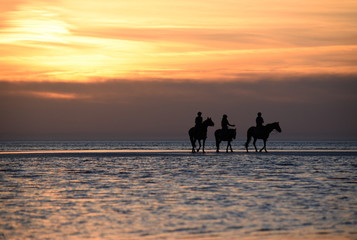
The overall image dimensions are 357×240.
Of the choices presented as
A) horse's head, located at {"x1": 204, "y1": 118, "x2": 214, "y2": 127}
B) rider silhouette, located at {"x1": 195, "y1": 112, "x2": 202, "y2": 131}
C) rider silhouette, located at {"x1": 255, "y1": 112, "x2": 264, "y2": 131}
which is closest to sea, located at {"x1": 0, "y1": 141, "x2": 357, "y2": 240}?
rider silhouette, located at {"x1": 195, "y1": 112, "x2": 202, "y2": 131}

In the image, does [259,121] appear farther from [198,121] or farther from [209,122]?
[198,121]

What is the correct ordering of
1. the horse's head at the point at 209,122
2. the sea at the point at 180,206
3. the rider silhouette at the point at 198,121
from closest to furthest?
the sea at the point at 180,206 → the rider silhouette at the point at 198,121 → the horse's head at the point at 209,122

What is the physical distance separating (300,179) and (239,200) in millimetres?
6782

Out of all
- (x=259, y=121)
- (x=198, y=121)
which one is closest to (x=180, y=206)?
(x=198, y=121)

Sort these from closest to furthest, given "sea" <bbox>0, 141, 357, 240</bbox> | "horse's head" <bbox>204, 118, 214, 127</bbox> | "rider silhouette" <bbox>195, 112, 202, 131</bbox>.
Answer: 1. "sea" <bbox>0, 141, 357, 240</bbox>
2. "rider silhouette" <bbox>195, 112, 202, 131</bbox>
3. "horse's head" <bbox>204, 118, 214, 127</bbox>

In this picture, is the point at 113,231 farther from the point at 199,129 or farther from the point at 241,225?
the point at 199,129

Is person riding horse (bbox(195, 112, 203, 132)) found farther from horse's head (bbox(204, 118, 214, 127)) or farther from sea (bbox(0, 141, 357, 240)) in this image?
sea (bbox(0, 141, 357, 240))

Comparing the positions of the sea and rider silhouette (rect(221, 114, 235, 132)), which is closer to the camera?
the sea

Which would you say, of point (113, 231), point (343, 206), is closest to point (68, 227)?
point (113, 231)

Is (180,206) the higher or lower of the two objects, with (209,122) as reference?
lower

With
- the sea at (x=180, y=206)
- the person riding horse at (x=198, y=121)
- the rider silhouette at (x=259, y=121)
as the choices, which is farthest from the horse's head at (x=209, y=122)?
the sea at (x=180, y=206)

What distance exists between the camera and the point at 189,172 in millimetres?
26344

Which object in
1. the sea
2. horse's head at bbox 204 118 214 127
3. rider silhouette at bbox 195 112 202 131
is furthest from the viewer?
horse's head at bbox 204 118 214 127

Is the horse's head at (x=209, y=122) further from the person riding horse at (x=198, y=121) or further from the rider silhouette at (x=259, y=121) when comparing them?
the rider silhouette at (x=259, y=121)
